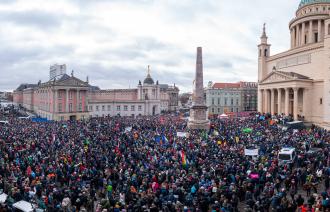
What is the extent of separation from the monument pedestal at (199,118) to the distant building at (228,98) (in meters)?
57.0

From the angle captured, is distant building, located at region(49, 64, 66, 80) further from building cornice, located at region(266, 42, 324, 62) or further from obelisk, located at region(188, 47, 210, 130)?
obelisk, located at region(188, 47, 210, 130)

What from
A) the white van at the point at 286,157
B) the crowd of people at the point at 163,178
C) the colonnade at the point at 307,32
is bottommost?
the crowd of people at the point at 163,178

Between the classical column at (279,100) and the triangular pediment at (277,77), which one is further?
the classical column at (279,100)

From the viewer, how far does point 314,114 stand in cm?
5016

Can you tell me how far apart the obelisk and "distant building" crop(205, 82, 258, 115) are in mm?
57116

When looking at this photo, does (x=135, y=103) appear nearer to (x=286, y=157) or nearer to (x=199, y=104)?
(x=199, y=104)

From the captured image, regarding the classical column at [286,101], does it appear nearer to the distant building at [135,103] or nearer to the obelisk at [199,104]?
the obelisk at [199,104]

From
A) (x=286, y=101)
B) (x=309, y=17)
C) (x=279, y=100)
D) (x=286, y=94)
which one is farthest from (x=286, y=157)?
(x=309, y=17)

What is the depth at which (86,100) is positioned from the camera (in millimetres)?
70250

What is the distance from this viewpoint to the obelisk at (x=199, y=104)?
→ 37875 mm

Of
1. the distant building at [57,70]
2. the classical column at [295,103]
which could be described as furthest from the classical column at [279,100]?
the distant building at [57,70]

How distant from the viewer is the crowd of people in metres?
12.2

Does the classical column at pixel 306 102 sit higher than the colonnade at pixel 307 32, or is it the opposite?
the colonnade at pixel 307 32

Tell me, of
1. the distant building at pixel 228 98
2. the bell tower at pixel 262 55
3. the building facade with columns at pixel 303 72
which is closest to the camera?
the building facade with columns at pixel 303 72
